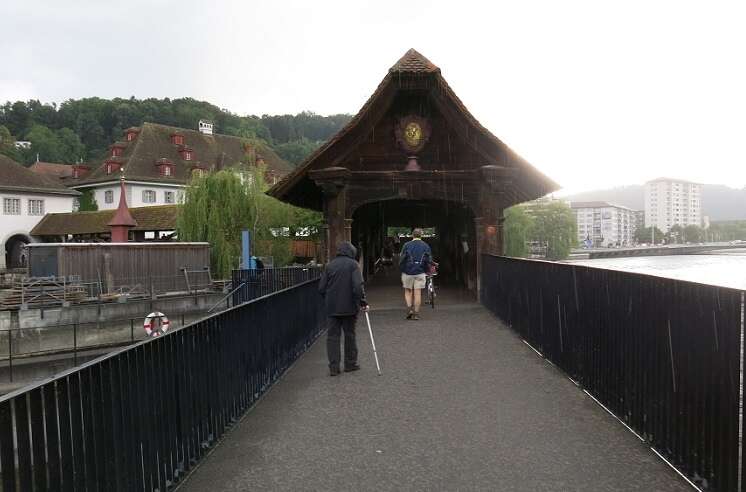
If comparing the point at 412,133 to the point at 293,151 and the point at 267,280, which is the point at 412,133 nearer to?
the point at 267,280

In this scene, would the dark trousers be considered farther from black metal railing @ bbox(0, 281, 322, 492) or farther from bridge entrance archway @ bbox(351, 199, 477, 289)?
bridge entrance archway @ bbox(351, 199, 477, 289)

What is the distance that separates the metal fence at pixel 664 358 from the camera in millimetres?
3832

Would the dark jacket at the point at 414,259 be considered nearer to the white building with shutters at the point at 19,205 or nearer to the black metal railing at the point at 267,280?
the black metal railing at the point at 267,280

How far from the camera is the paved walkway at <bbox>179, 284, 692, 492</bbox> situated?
14.5 feet

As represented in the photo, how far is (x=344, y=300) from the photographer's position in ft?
26.8

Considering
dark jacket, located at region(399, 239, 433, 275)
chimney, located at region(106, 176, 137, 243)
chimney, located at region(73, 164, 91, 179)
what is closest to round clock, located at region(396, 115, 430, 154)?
dark jacket, located at region(399, 239, 433, 275)

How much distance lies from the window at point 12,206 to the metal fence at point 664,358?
51878 mm

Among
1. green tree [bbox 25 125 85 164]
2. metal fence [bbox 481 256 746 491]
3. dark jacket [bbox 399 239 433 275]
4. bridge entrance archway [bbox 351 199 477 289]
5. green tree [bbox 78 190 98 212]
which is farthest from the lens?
green tree [bbox 25 125 85 164]

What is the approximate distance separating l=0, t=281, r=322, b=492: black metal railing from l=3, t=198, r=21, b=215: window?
50480 millimetres

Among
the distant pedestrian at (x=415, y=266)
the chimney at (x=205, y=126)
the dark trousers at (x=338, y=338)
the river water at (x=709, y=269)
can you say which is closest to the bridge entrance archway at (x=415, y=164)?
the river water at (x=709, y=269)

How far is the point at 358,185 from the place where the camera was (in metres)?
16.4

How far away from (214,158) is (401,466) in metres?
68.0

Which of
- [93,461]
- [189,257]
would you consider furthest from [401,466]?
[189,257]

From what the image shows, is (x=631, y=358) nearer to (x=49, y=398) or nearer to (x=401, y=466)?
(x=401, y=466)
